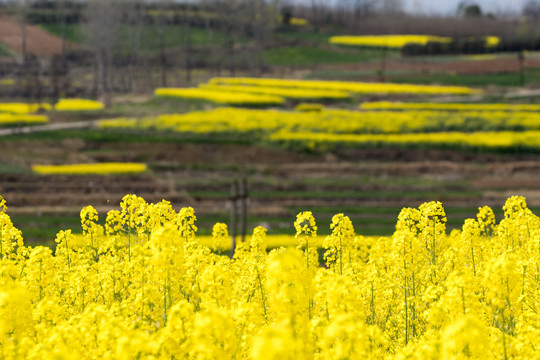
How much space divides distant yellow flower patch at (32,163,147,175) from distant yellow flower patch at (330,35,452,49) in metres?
92.5

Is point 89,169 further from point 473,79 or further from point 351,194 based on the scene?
point 473,79

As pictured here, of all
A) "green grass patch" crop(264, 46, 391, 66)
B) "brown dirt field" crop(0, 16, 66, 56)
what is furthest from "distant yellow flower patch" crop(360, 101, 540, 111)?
"brown dirt field" crop(0, 16, 66, 56)

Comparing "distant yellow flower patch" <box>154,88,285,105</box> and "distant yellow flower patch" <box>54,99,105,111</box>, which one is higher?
"distant yellow flower patch" <box>154,88,285,105</box>

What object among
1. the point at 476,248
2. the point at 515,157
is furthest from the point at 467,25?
the point at 476,248

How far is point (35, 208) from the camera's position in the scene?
3844 centimetres

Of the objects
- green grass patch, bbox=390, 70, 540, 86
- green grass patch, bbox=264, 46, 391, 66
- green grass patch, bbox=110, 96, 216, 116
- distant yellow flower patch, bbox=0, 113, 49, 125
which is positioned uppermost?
green grass patch, bbox=264, 46, 391, 66

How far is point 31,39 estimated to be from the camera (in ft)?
392

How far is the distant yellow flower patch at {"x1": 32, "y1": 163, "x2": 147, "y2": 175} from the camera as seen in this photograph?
47.7 metres

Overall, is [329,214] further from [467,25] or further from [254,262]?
[467,25]

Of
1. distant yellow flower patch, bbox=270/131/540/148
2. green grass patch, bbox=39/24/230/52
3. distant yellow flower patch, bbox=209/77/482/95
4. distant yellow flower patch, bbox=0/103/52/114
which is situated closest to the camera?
distant yellow flower patch, bbox=270/131/540/148

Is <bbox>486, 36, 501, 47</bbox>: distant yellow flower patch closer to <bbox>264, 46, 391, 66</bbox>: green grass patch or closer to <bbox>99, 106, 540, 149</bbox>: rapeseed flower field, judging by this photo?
<bbox>264, 46, 391, 66</bbox>: green grass patch

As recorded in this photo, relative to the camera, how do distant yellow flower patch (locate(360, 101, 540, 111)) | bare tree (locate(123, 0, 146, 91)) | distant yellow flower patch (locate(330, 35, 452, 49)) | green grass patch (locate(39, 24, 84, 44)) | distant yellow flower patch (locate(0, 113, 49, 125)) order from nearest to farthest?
1. distant yellow flower patch (locate(0, 113, 49, 125))
2. distant yellow flower patch (locate(360, 101, 540, 111))
3. bare tree (locate(123, 0, 146, 91))
4. green grass patch (locate(39, 24, 84, 44))
5. distant yellow flower patch (locate(330, 35, 452, 49))

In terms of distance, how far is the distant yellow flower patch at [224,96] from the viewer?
78875 millimetres

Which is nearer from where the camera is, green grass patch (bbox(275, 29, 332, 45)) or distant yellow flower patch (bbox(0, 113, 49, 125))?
distant yellow flower patch (bbox(0, 113, 49, 125))
